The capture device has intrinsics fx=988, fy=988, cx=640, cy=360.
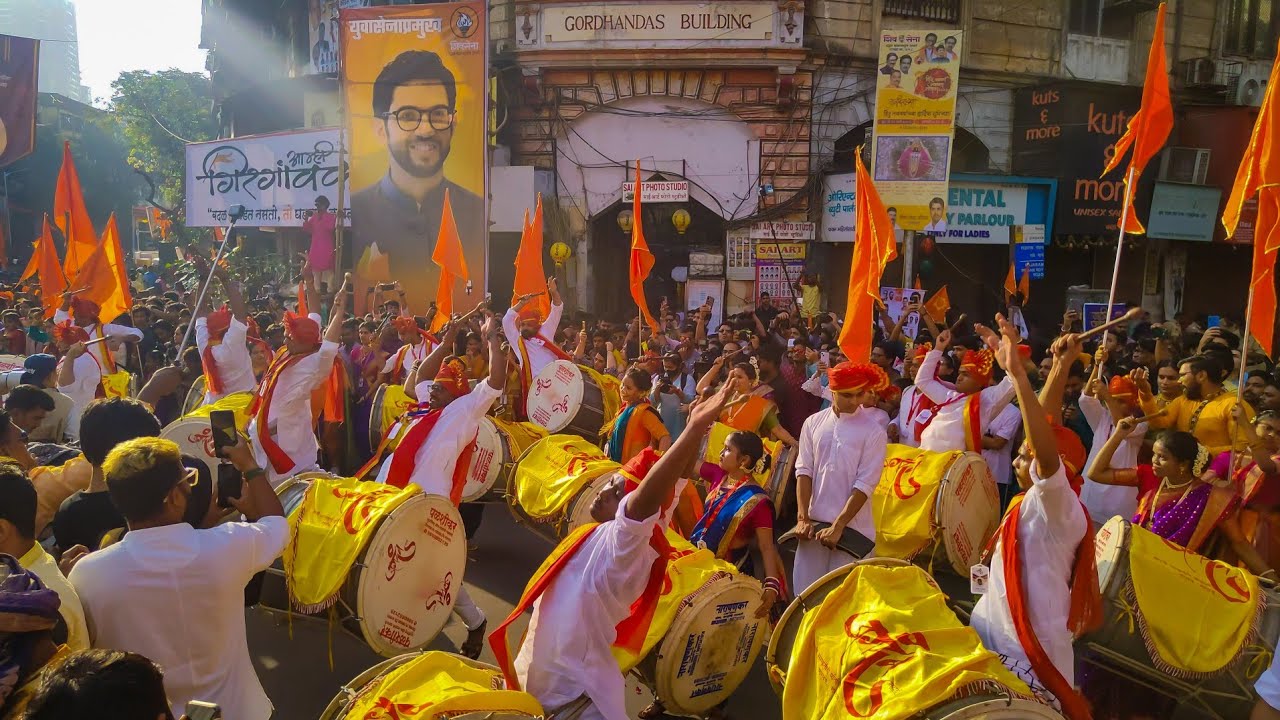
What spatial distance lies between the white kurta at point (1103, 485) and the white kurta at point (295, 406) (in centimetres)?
493

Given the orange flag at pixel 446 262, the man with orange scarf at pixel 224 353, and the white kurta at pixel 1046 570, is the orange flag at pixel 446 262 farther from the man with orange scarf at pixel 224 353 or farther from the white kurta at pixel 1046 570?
the white kurta at pixel 1046 570

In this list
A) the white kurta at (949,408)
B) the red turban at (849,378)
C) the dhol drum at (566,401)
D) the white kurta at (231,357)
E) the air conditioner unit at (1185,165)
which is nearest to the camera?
the red turban at (849,378)

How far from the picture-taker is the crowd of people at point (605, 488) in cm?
311

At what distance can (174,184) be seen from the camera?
35.2 metres

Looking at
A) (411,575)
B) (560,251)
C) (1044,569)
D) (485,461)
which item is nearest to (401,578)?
(411,575)

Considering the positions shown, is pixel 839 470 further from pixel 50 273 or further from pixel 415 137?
pixel 415 137

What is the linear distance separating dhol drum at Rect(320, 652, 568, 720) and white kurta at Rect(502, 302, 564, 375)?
5539 millimetres

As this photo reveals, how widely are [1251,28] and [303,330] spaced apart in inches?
898

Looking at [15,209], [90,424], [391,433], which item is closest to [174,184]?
[15,209]

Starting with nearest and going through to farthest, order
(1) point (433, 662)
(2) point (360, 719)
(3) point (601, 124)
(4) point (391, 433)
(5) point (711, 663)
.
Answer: (2) point (360, 719)
(1) point (433, 662)
(5) point (711, 663)
(4) point (391, 433)
(3) point (601, 124)

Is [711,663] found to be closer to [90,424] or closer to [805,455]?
[805,455]

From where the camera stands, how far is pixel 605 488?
3627 millimetres

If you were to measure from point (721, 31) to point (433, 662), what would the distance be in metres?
16.7

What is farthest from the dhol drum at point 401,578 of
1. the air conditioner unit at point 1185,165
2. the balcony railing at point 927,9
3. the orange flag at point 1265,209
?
the air conditioner unit at point 1185,165
